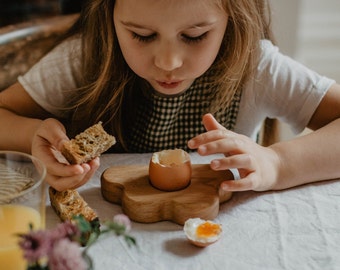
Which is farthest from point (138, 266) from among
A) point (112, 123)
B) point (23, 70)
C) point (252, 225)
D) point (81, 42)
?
point (23, 70)

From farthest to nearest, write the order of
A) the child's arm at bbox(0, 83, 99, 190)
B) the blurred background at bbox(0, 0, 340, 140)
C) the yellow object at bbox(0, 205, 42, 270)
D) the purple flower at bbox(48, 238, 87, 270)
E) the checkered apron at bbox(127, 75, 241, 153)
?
1. the blurred background at bbox(0, 0, 340, 140)
2. the checkered apron at bbox(127, 75, 241, 153)
3. the child's arm at bbox(0, 83, 99, 190)
4. the yellow object at bbox(0, 205, 42, 270)
5. the purple flower at bbox(48, 238, 87, 270)

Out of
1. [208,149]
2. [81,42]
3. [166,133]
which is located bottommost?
[166,133]

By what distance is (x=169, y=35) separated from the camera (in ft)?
2.67

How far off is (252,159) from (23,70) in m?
0.79

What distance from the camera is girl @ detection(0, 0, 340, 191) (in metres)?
0.80

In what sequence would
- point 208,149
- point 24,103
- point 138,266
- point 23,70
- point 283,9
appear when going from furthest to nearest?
point 283,9
point 23,70
point 24,103
point 208,149
point 138,266

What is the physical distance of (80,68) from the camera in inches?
42.1

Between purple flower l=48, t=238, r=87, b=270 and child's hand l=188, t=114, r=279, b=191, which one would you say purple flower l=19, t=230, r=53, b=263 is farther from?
child's hand l=188, t=114, r=279, b=191

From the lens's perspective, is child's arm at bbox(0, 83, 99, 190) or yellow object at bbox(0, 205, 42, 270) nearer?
yellow object at bbox(0, 205, 42, 270)

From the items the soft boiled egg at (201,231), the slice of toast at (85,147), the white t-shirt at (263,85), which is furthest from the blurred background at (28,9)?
the soft boiled egg at (201,231)

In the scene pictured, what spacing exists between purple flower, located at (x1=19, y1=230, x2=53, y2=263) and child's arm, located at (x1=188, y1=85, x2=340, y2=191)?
14.8 inches

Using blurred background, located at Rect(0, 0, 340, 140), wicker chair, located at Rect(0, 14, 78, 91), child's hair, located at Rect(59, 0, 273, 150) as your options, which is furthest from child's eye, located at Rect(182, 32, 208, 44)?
blurred background, located at Rect(0, 0, 340, 140)

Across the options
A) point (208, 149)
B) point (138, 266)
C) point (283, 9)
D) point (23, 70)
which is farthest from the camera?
point (283, 9)

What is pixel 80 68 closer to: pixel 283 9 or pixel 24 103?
pixel 24 103
